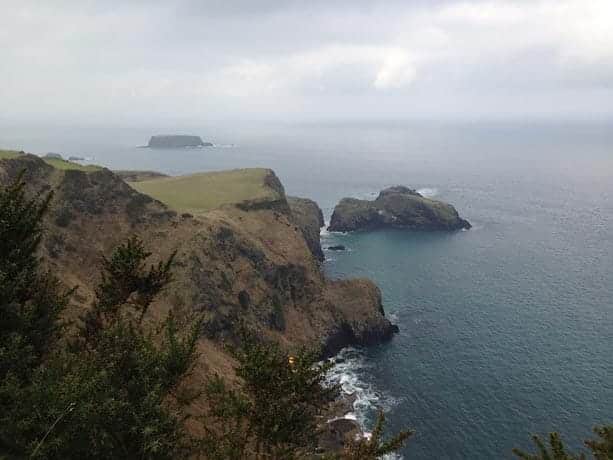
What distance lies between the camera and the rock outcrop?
128 m

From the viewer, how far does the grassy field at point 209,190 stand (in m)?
100

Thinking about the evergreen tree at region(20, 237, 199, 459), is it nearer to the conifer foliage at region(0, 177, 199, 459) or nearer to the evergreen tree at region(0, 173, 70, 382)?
the conifer foliage at region(0, 177, 199, 459)

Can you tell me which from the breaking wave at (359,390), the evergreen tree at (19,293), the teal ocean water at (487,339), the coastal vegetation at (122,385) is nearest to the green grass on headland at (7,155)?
the coastal vegetation at (122,385)

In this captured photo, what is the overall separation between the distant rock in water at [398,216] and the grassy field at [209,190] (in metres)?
41.7

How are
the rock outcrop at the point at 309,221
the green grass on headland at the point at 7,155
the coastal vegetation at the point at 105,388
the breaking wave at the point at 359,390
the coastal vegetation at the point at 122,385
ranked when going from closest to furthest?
the coastal vegetation at the point at 105,388 → the coastal vegetation at the point at 122,385 → the breaking wave at the point at 359,390 → the green grass on headland at the point at 7,155 → the rock outcrop at the point at 309,221

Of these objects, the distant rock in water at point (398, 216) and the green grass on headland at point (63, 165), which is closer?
the green grass on headland at point (63, 165)

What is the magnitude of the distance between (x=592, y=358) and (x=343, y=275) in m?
55.4

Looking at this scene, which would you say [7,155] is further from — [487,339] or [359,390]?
[487,339]

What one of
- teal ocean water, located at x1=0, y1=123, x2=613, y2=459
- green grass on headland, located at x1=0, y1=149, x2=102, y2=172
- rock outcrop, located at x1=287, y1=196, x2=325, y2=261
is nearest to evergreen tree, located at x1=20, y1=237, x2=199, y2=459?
teal ocean water, located at x1=0, y1=123, x2=613, y2=459

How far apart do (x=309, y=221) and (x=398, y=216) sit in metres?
37.6

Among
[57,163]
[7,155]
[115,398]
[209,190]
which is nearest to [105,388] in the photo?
[115,398]

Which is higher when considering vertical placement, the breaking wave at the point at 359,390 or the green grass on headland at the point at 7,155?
the green grass on headland at the point at 7,155

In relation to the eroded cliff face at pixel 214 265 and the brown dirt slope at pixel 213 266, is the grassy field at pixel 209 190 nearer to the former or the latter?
the brown dirt slope at pixel 213 266

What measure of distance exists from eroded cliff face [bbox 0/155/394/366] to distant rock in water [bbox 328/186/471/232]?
214ft
